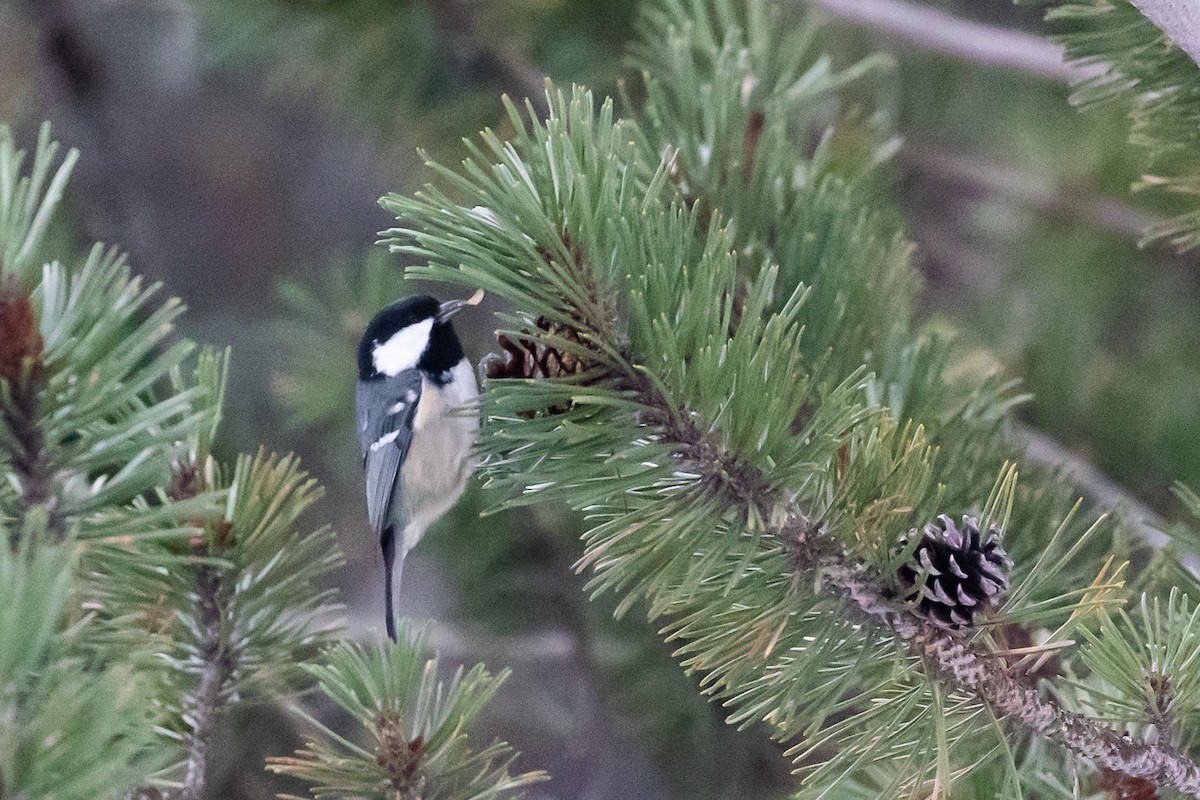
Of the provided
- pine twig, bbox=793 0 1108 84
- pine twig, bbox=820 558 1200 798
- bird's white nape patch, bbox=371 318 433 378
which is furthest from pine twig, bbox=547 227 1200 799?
pine twig, bbox=793 0 1108 84

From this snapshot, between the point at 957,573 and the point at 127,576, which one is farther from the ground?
the point at 127,576

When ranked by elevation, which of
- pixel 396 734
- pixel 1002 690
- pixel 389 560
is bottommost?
pixel 1002 690

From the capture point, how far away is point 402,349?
0.88m

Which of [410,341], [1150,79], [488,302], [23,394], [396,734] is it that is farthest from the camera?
[488,302]

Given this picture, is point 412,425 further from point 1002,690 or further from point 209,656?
point 1002,690

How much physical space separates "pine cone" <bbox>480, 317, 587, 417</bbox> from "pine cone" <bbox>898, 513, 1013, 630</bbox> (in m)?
0.16

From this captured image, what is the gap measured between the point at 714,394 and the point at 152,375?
8.6 inches

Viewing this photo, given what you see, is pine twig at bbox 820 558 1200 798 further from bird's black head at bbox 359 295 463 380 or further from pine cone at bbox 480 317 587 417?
bird's black head at bbox 359 295 463 380

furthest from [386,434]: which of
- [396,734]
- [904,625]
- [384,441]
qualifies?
[904,625]

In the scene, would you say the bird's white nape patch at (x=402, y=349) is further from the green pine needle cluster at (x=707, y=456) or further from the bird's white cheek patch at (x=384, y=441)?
the green pine needle cluster at (x=707, y=456)

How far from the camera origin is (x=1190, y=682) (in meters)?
0.46

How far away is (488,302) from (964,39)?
0.55 metres

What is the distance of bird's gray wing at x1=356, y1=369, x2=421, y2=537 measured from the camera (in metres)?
0.91

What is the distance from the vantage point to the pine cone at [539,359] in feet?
1.54
